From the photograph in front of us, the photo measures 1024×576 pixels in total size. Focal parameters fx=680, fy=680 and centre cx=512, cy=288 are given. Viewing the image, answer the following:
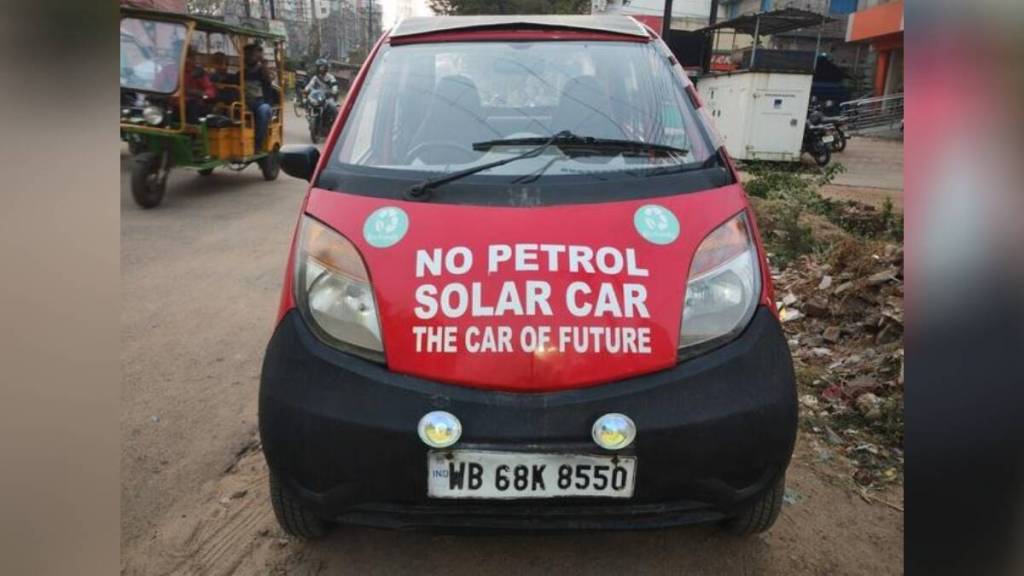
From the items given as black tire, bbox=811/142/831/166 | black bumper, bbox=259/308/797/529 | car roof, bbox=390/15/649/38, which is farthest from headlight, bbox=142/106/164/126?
black tire, bbox=811/142/831/166

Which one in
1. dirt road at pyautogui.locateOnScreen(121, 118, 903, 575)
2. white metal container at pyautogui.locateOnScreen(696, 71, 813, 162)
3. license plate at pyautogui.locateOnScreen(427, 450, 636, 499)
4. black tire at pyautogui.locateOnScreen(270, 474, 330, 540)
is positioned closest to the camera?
license plate at pyautogui.locateOnScreen(427, 450, 636, 499)

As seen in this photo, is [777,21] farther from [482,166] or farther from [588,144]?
[482,166]

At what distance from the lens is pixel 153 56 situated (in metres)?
7.34

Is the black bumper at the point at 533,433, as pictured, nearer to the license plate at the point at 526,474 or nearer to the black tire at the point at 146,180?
the license plate at the point at 526,474

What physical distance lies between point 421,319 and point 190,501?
1.32 m

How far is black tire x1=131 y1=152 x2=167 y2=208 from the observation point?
6961 mm

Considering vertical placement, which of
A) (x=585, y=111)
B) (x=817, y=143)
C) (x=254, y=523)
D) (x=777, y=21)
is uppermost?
(x=777, y=21)

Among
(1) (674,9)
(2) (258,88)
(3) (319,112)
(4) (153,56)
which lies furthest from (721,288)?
(1) (674,9)

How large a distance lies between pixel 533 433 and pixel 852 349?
271cm

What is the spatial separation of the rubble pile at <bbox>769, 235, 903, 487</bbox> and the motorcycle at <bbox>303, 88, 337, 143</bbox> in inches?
447

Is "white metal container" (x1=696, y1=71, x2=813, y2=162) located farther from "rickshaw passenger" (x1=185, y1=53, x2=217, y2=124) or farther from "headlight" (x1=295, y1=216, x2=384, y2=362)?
"headlight" (x1=295, y1=216, x2=384, y2=362)

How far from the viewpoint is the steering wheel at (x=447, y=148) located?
2.24 m

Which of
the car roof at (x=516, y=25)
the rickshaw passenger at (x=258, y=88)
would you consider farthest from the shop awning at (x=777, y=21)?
the car roof at (x=516, y=25)
